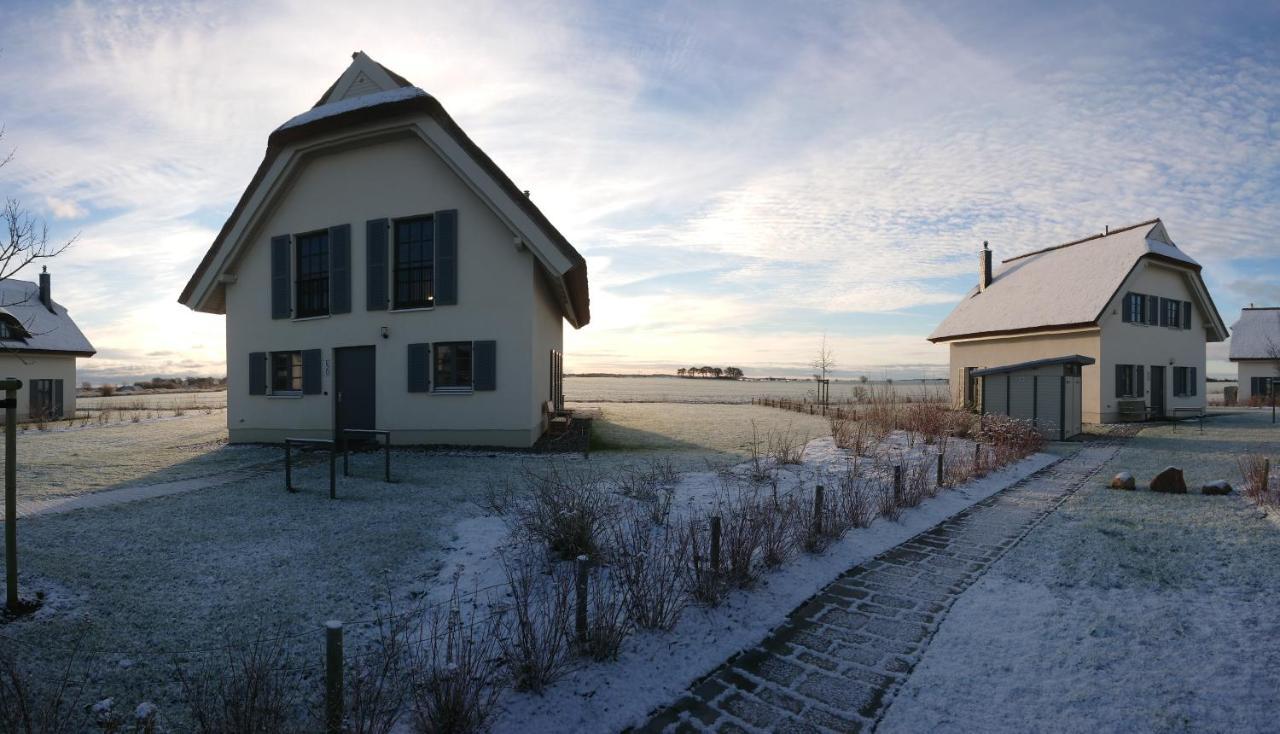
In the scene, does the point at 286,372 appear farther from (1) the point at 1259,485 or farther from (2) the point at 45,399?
(2) the point at 45,399

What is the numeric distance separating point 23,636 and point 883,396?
21138 mm

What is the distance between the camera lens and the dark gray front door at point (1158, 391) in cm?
2312

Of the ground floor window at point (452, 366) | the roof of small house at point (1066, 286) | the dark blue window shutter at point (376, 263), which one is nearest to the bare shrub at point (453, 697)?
the ground floor window at point (452, 366)

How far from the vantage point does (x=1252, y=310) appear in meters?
40.6

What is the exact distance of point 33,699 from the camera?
11.0ft

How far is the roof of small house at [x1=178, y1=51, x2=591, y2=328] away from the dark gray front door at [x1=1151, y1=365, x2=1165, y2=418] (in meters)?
23.5

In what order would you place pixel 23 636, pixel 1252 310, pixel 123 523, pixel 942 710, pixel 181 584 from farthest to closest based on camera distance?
pixel 1252 310 < pixel 123 523 < pixel 181 584 < pixel 23 636 < pixel 942 710

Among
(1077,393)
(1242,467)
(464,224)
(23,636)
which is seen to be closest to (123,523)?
(23,636)

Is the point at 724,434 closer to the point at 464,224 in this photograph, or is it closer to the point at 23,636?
the point at 464,224

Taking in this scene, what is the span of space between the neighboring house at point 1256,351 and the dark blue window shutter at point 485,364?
47037 mm

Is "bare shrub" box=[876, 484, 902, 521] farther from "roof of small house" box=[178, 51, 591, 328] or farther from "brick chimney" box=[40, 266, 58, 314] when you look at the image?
"brick chimney" box=[40, 266, 58, 314]

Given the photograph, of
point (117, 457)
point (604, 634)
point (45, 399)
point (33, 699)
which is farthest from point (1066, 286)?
point (45, 399)

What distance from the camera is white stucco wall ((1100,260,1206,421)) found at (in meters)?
20.9

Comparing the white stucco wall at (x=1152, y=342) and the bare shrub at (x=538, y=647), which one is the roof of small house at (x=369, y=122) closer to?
the bare shrub at (x=538, y=647)
